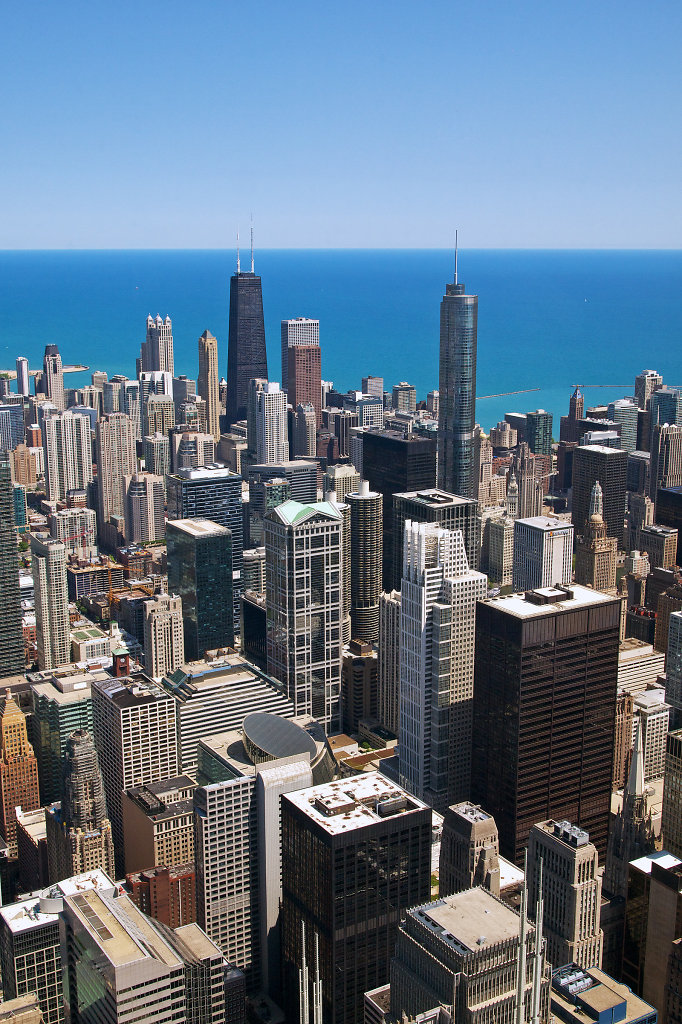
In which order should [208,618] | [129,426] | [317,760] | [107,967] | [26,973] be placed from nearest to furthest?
1. [107,967]
2. [26,973]
3. [317,760]
4. [208,618]
5. [129,426]

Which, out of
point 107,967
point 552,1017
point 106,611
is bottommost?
point 106,611

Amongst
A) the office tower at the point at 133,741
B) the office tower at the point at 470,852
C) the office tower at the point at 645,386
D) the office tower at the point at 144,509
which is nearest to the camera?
the office tower at the point at 470,852

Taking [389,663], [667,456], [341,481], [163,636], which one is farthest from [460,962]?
[667,456]

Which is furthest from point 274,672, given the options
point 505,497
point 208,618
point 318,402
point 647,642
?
point 318,402

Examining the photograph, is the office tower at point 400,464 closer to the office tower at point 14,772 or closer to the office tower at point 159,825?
the office tower at point 14,772

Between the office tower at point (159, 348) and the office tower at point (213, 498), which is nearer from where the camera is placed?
the office tower at point (213, 498)

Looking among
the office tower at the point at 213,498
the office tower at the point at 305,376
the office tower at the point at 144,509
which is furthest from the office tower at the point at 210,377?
the office tower at the point at 213,498

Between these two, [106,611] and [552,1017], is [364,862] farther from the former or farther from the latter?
[106,611]
